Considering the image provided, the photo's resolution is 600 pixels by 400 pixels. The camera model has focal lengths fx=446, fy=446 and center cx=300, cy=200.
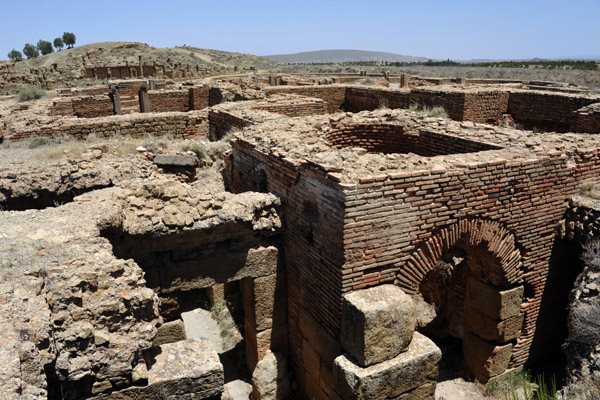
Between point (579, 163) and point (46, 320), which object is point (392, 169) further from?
point (46, 320)

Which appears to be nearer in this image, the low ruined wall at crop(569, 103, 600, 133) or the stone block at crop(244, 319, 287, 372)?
the stone block at crop(244, 319, 287, 372)

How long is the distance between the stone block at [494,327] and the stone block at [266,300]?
9.94 ft

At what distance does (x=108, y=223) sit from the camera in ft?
16.6

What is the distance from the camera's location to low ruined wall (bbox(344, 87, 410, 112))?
1420cm

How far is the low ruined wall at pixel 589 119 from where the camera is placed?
399 inches

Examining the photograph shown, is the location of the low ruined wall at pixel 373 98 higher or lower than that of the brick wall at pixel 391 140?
higher

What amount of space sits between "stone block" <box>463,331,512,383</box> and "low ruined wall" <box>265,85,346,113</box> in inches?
429

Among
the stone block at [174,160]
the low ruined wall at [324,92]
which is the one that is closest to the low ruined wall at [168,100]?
the low ruined wall at [324,92]

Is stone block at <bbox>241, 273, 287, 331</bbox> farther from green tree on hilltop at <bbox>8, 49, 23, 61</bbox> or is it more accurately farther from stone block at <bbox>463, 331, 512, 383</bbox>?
green tree on hilltop at <bbox>8, 49, 23, 61</bbox>

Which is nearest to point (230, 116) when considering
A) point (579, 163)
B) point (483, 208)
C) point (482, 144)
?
point (482, 144)

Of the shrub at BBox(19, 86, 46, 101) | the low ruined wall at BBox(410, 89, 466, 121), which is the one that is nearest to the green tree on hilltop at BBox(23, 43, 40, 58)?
the shrub at BBox(19, 86, 46, 101)

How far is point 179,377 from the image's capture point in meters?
4.31

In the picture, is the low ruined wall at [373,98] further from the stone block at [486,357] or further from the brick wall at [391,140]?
the stone block at [486,357]

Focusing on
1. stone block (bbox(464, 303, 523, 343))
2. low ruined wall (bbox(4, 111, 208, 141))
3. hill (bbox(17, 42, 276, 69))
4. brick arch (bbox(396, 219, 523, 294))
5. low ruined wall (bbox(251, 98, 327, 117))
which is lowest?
stone block (bbox(464, 303, 523, 343))
